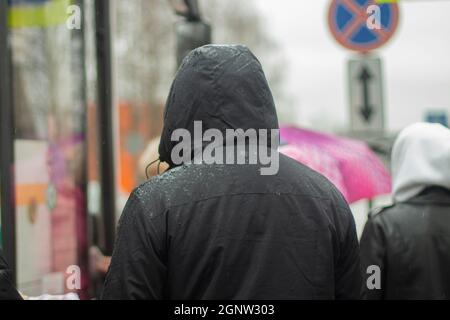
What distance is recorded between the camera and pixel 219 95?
2391 millimetres

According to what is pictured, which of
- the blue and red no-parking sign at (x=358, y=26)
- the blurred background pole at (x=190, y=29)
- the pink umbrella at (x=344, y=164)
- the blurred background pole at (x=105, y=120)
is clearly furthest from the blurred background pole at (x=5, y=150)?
the blue and red no-parking sign at (x=358, y=26)

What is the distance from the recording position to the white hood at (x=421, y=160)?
3.76 meters

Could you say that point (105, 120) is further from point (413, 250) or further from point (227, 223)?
point (227, 223)

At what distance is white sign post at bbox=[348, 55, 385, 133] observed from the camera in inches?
349

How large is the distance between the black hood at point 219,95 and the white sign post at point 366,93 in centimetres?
654

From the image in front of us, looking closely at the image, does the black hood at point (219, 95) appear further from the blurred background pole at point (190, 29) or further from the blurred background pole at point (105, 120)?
the blurred background pole at point (190, 29)

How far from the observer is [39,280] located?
4691mm

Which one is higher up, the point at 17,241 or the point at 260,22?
the point at 260,22

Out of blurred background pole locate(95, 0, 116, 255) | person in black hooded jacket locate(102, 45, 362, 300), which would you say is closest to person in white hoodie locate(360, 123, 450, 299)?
person in black hooded jacket locate(102, 45, 362, 300)

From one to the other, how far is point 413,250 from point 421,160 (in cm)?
45

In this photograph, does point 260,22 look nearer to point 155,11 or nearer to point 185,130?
point 155,11

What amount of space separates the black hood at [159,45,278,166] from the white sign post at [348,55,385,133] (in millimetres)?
6544
